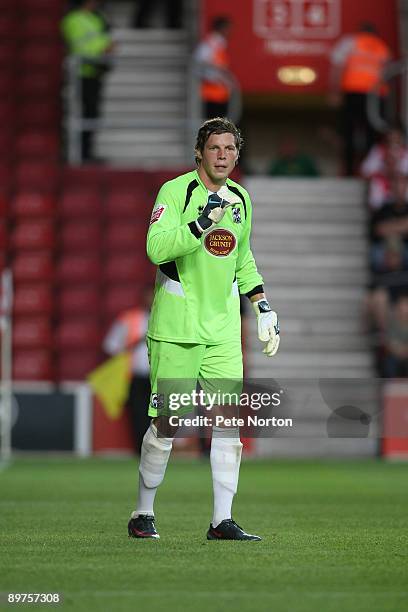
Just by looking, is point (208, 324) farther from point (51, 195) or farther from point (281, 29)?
point (281, 29)

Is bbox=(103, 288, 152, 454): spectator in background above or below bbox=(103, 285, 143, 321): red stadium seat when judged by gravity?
below

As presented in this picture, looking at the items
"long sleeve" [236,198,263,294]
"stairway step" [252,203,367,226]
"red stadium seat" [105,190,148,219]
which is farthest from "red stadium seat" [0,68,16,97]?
"long sleeve" [236,198,263,294]

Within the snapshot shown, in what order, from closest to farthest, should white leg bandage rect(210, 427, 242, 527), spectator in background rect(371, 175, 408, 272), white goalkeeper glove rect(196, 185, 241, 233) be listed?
1. white goalkeeper glove rect(196, 185, 241, 233)
2. white leg bandage rect(210, 427, 242, 527)
3. spectator in background rect(371, 175, 408, 272)

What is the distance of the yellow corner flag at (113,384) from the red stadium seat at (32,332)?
1.75m

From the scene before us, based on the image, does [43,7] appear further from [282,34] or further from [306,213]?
[306,213]

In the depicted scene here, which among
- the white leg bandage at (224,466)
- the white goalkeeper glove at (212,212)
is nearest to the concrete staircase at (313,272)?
the white leg bandage at (224,466)

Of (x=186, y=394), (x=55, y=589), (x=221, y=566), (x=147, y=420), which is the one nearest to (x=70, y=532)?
(x=186, y=394)

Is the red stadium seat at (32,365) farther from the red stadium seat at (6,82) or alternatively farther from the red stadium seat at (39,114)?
the red stadium seat at (6,82)

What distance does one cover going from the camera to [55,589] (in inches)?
225

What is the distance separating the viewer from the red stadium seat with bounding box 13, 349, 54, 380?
58.3 feet

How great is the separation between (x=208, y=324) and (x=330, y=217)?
1216cm

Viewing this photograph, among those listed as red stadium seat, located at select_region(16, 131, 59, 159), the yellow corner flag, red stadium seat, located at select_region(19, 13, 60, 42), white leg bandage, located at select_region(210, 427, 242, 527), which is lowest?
the yellow corner flag

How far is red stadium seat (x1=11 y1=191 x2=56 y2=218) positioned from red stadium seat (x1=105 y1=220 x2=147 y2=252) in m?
0.75

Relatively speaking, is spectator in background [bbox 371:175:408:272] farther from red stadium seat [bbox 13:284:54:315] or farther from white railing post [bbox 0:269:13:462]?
white railing post [bbox 0:269:13:462]
